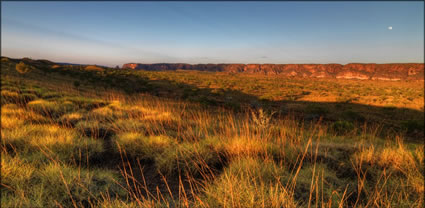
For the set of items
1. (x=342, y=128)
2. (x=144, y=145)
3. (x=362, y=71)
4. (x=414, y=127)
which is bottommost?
(x=414, y=127)

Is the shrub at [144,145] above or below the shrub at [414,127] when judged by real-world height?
above

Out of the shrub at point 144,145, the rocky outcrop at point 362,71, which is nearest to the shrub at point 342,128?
the shrub at point 144,145

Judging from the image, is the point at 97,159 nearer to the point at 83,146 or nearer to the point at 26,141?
the point at 83,146

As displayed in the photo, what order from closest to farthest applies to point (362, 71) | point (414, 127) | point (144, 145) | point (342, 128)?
point (144, 145) < point (342, 128) < point (414, 127) < point (362, 71)

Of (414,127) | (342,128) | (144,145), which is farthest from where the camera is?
(414,127)

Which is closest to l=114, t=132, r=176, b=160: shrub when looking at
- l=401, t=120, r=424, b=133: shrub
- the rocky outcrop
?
l=401, t=120, r=424, b=133: shrub

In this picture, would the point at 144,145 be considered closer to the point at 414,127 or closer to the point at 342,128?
the point at 342,128

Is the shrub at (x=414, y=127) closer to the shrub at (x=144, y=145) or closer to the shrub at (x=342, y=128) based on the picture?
the shrub at (x=342, y=128)

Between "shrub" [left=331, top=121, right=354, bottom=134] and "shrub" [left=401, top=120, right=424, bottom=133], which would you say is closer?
"shrub" [left=331, top=121, right=354, bottom=134]

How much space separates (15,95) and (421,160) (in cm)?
1587

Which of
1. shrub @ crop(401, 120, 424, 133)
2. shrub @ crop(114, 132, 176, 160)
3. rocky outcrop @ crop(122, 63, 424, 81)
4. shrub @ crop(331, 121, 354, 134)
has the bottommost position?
shrub @ crop(401, 120, 424, 133)

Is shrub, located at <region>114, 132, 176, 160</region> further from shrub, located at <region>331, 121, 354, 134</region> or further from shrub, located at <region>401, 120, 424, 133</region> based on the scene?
shrub, located at <region>401, 120, 424, 133</region>

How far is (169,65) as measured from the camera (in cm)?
19700

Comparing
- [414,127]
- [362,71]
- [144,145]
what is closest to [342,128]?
[414,127]
